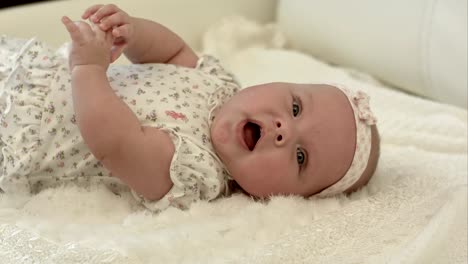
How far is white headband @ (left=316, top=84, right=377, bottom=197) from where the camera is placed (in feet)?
3.39

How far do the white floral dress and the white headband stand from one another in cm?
18

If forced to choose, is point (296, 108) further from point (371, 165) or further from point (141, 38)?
point (141, 38)

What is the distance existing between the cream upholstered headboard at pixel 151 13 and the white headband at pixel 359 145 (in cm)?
45

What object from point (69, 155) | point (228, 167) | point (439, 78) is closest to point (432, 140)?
point (439, 78)

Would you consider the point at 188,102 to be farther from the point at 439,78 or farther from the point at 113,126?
the point at 439,78

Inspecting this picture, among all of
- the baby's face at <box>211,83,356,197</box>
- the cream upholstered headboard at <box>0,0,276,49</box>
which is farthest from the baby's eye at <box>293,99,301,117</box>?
the cream upholstered headboard at <box>0,0,276,49</box>

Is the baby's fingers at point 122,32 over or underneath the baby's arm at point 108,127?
over

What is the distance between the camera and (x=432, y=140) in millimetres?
1278

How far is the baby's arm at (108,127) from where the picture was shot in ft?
3.05

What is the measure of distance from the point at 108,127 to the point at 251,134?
0.23 metres

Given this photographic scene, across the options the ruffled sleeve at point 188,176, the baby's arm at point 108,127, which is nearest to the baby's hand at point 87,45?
the baby's arm at point 108,127

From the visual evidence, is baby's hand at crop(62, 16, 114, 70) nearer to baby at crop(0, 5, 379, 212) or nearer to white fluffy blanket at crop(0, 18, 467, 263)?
baby at crop(0, 5, 379, 212)

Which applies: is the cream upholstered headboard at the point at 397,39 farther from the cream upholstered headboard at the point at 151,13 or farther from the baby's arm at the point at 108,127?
the baby's arm at the point at 108,127

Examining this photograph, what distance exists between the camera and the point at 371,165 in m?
1.08
